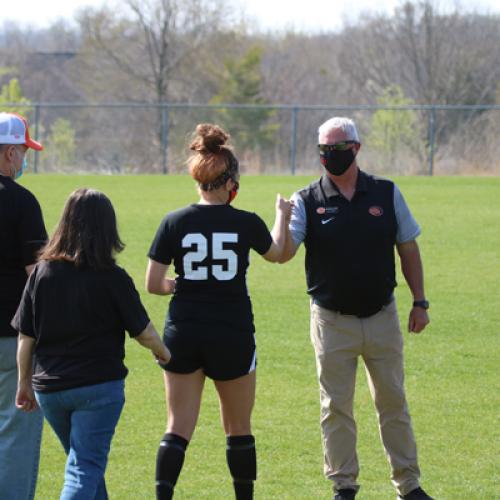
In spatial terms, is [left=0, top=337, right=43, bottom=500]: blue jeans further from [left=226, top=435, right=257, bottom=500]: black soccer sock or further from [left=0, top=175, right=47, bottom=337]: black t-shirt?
[left=226, top=435, right=257, bottom=500]: black soccer sock

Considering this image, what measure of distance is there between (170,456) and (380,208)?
177 centimetres

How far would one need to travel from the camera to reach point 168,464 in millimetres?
5238

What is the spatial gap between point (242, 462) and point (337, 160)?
173cm

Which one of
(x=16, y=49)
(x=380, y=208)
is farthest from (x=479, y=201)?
(x=16, y=49)

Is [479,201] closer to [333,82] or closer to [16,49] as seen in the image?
A: [333,82]

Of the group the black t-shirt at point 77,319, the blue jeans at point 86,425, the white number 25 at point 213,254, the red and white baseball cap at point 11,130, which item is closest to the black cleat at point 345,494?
the white number 25 at point 213,254

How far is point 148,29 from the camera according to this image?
49562 mm

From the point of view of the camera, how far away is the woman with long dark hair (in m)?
4.50

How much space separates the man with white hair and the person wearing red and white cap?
1.53 metres

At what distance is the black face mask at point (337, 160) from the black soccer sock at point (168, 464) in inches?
67.0

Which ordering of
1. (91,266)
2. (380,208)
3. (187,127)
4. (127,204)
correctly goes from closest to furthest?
(91,266) < (380,208) < (127,204) < (187,127)

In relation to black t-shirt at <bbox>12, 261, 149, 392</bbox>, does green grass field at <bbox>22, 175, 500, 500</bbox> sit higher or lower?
lower

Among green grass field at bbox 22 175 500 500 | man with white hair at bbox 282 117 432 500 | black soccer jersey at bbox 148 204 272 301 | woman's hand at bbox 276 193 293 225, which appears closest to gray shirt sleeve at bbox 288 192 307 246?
man with white hair at bbox 282 117 432 500

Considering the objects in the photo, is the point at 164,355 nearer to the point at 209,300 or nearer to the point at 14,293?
the point at 209,300
